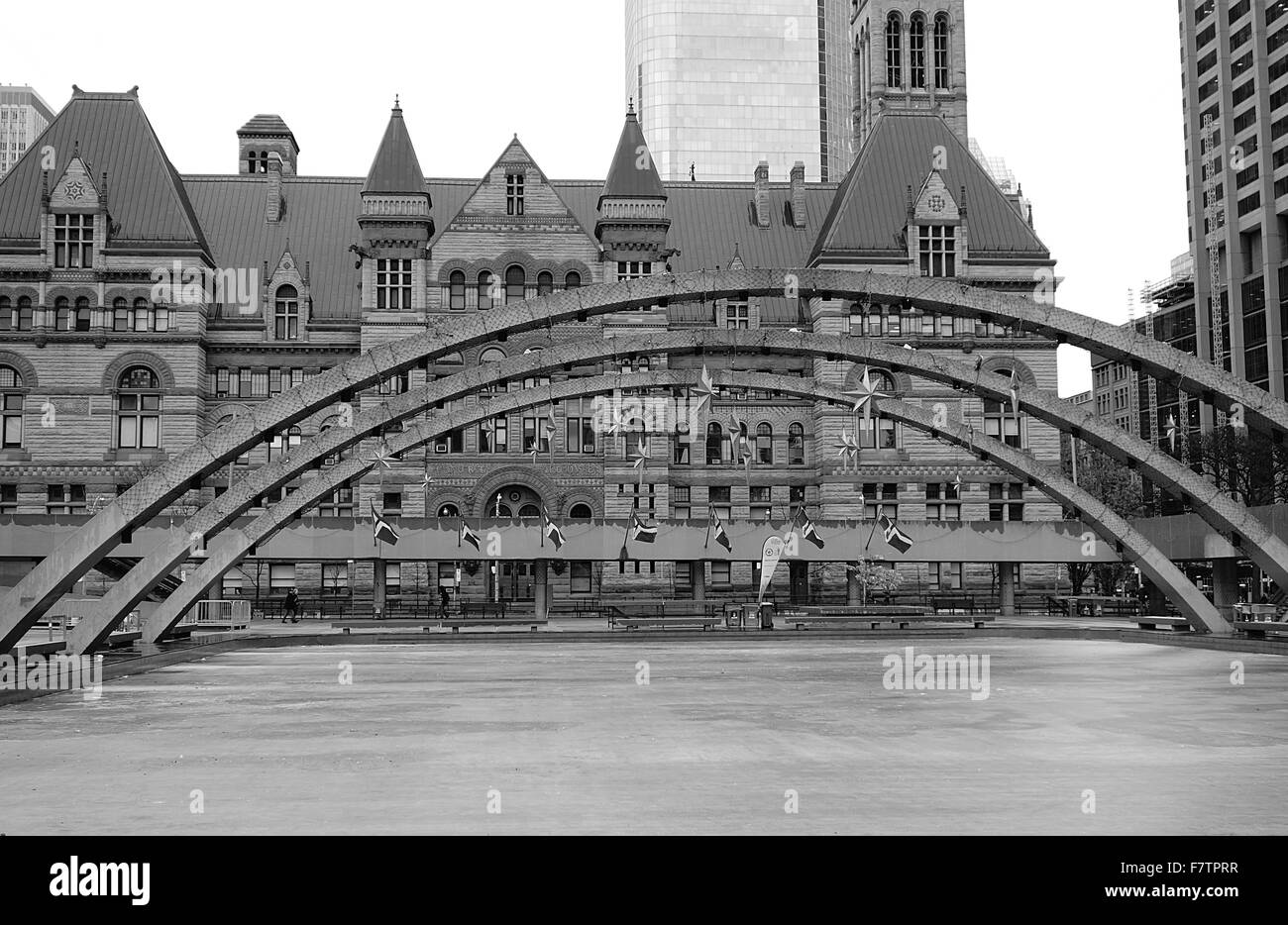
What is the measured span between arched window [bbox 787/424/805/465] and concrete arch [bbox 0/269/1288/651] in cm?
3598

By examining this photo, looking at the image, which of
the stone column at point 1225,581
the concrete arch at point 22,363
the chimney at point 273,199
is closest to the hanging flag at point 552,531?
the stone column at point 1225,581

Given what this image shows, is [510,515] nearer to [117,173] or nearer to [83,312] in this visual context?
[83,312]

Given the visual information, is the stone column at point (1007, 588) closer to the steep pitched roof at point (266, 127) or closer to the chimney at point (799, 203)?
the chimney at point (799, 203)

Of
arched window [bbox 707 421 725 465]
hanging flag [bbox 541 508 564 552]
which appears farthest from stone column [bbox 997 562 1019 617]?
hanging flag [bbox 541 508 564 552]

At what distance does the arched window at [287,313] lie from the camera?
6812 centimetres

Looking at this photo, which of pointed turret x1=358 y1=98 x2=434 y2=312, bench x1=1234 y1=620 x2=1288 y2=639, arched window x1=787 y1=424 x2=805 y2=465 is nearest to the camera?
bench x1=1234 y1=620 x2=1288 y2=639

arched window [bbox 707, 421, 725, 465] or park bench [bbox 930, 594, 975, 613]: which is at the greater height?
arched window [bbox 707, 421, 725, 465]

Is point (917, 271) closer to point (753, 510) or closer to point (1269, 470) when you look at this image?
point (753, 510)

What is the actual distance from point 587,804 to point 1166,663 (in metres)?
20.0

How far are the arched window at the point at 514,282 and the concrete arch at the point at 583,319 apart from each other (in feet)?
109

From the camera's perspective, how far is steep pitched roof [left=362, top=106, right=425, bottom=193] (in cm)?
6431

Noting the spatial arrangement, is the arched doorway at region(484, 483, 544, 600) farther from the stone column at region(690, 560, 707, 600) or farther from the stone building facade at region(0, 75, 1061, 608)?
the stone column at region(690, 560, 707, 600)

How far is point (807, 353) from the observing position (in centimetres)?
3303

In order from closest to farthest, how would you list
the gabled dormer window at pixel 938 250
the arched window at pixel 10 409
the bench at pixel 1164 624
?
1. the bench at pixel 1164 624
2. the arched window at pixel 10 409
3. the gabled dormer window at pixel 938 250
